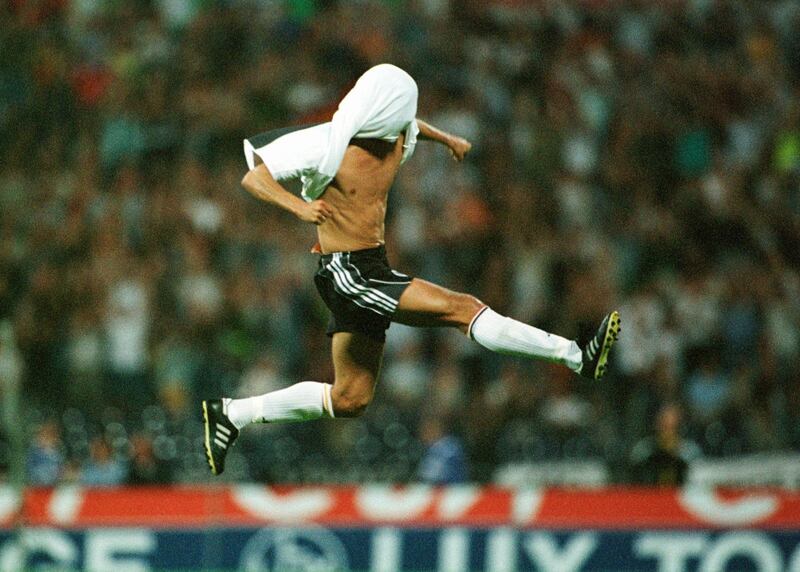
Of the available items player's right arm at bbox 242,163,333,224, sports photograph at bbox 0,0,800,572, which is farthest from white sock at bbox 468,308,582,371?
sports photograph at bbox 0,0,800,572

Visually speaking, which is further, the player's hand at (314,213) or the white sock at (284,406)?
the white sock at (284,406)

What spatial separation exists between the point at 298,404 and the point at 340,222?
99cm

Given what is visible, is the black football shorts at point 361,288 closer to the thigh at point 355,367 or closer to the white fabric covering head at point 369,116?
the thigh at point 355,367

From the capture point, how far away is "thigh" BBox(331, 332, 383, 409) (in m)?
7.57

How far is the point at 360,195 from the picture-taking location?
734cm

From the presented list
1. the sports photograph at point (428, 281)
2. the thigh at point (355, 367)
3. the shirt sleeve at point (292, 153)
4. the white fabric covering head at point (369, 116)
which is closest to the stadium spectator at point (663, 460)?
the sports photograph at point (428, 281)

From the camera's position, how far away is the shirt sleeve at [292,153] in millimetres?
7137

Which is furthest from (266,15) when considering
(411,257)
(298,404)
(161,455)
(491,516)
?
(298,404)

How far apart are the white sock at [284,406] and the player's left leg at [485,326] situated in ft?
2.28

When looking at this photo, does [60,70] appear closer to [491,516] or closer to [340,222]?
[491,516]

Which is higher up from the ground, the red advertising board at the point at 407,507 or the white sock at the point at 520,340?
the white sock at the point at 520,340

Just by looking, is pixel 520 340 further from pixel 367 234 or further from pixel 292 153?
pixel 292 153

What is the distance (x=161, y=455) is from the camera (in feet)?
43.0

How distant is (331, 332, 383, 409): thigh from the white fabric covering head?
0.75 metres
